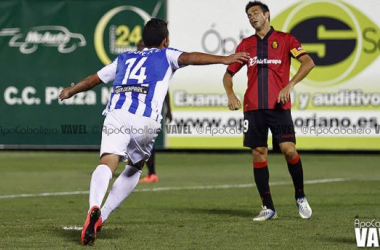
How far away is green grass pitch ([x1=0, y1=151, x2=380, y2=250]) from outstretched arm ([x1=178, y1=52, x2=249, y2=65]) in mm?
1574

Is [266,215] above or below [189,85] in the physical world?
below

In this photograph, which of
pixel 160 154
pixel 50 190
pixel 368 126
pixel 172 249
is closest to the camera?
pixel 172 249

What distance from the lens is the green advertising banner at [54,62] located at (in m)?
21.8

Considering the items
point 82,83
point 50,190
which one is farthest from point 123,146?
point 50,190

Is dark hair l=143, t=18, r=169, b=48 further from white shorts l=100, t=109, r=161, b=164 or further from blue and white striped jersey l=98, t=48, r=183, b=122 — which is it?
white shorts l=100, t=109, r=161, b=164

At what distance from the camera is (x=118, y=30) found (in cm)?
2178

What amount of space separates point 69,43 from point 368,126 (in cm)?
700

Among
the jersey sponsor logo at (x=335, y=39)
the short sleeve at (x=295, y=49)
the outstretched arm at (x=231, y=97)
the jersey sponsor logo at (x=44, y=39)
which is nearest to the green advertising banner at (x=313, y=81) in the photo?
the jersey sponsor logo at (x=335, y=39)

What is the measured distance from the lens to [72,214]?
11.0 m

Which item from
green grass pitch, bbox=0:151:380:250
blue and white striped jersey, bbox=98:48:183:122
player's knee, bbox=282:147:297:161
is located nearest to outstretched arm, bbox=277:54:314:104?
player's knee, bbox=282:147:297:161

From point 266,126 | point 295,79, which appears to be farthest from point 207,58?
point 266,126

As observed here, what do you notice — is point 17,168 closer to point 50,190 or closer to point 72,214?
point 50,190

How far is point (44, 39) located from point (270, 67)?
12364 mm

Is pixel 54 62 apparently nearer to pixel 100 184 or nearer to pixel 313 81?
pixel 313 81
